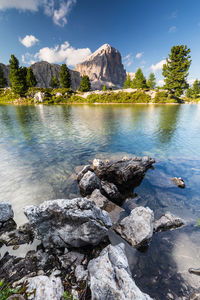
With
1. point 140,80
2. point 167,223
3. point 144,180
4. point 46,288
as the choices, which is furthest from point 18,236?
point 140,80

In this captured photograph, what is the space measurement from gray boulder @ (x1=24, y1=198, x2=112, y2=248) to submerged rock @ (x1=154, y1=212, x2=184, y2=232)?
2.60m

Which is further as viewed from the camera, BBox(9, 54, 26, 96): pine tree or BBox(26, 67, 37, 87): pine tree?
BBox(26, 67, 37, 87): pine tree

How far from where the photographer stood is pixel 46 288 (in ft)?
9.16

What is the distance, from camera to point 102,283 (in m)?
2.88

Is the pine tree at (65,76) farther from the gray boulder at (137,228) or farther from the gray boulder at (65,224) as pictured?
the gray boulder at (137,228)

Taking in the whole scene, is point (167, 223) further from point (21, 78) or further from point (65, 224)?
point (21, 78)

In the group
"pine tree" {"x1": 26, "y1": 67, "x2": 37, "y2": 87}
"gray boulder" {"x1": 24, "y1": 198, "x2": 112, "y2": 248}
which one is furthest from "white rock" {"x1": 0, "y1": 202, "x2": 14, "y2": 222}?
"pine tree" {"x1": 26, "y1": 67, "x2": 37, "y2": 87}

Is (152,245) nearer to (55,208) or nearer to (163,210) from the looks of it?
(163,210)

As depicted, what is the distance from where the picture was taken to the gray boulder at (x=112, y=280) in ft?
8.93

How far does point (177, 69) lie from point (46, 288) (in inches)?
4450

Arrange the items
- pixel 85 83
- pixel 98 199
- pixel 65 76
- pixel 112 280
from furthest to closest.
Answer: pixel 85 83 < pixel 65 76 < pixel 98 199 < pixel 112 280

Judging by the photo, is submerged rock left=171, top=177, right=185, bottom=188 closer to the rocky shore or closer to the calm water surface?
the calm water surface

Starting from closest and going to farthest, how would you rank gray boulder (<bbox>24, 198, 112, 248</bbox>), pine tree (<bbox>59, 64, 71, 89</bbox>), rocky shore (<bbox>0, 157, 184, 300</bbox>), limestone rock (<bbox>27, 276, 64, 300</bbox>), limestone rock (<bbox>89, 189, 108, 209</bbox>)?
limestone rock (<bbox>27, 276, 64, 300</bbox>) < rocky shore (<bbox>0, 157, 184, 300</bbox>) < gray boulder (<bbox>24, 198, 112, 248</bbox>) < limestone rock (<bbox>89, 189, 108, 209</bbox>) < pine tree (<bbox>59, 64, 71, 89</bbox>)

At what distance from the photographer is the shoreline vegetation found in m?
83.2
